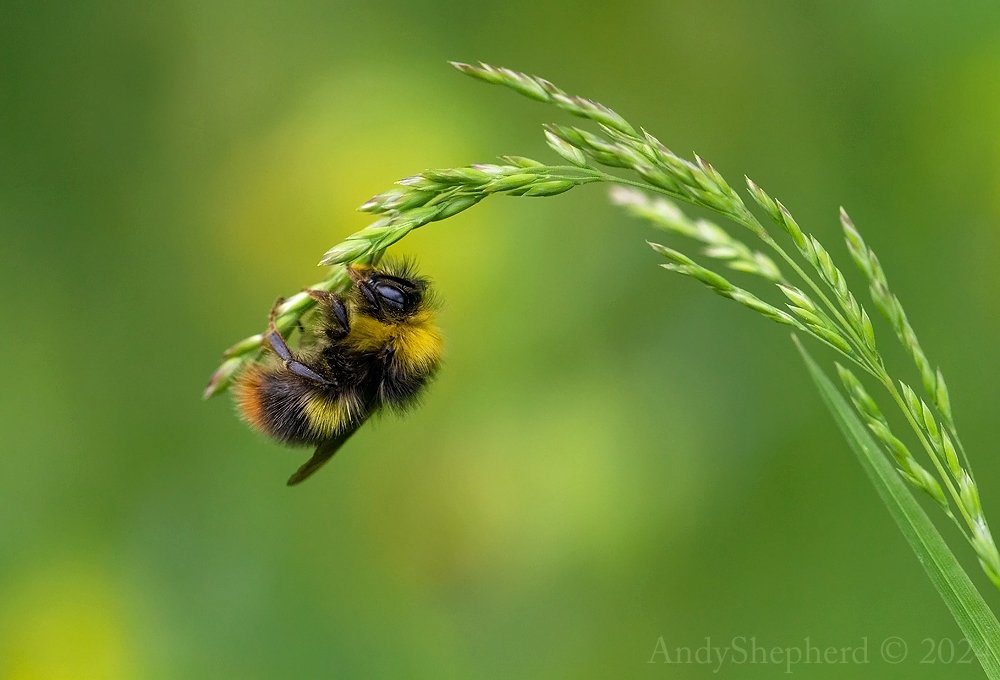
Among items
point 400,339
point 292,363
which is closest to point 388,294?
point 400,339

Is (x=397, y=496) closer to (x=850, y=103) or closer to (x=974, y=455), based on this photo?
(x=974, y=455)

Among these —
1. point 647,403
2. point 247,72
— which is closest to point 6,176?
point 247,72

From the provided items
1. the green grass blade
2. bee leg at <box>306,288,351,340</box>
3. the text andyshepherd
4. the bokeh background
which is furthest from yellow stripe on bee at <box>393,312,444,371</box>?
the text andyshepherd

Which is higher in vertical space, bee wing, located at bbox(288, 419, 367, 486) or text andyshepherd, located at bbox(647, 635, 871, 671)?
bee wing, located at bbox(288, 419, 367, 486)

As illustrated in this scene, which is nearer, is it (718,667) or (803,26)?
(718,667)

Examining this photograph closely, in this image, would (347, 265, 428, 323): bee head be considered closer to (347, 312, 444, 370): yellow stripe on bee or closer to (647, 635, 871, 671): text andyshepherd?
(347, 312, 444, 370): yellow stripe on bee

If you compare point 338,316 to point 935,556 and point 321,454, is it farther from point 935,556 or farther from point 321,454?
point 935,556

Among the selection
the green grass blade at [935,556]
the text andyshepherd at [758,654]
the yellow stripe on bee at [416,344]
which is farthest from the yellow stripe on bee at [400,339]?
the text andyshepherd at [758,654]
